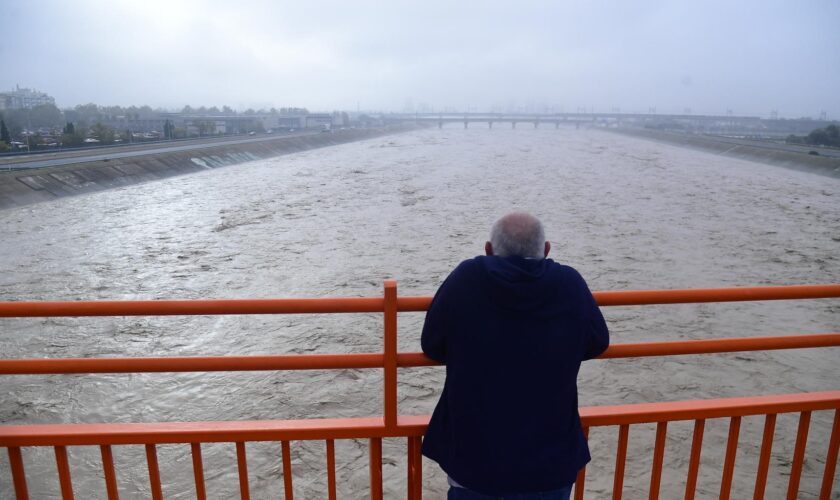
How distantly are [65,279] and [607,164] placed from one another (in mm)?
45140

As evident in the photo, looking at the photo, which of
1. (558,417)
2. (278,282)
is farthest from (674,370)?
(278,282)

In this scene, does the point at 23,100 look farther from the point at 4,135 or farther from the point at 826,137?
the point at 826,137

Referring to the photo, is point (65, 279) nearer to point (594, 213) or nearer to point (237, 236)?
point (237, 236)

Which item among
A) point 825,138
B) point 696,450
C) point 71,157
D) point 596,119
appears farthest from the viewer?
point 596,119

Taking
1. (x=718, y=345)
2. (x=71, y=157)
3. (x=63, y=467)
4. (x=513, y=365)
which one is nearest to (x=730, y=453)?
(x=718, y=345)

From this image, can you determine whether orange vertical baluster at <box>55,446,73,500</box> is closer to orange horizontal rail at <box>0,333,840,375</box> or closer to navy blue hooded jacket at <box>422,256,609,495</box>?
orange horizontal rail at <box>0,333,840,375</box>

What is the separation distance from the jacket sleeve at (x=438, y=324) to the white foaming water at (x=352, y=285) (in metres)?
4.44

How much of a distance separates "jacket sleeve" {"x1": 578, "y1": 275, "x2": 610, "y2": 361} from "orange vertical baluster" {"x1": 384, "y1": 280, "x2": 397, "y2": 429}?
28.5 inches

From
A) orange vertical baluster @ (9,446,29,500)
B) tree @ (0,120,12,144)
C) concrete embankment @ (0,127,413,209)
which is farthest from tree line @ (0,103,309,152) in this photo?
orange vertical baluster @ (9,446,29,500)

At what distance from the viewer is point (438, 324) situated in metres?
2.11

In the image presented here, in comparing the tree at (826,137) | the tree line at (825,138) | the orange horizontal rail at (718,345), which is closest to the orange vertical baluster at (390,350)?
the orange horizontal rail at (718,345)

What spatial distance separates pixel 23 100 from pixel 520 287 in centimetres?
9768

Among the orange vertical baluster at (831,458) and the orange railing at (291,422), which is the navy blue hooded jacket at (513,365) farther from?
the orange vertical baluster at (831,458)

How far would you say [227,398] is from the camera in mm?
8414
